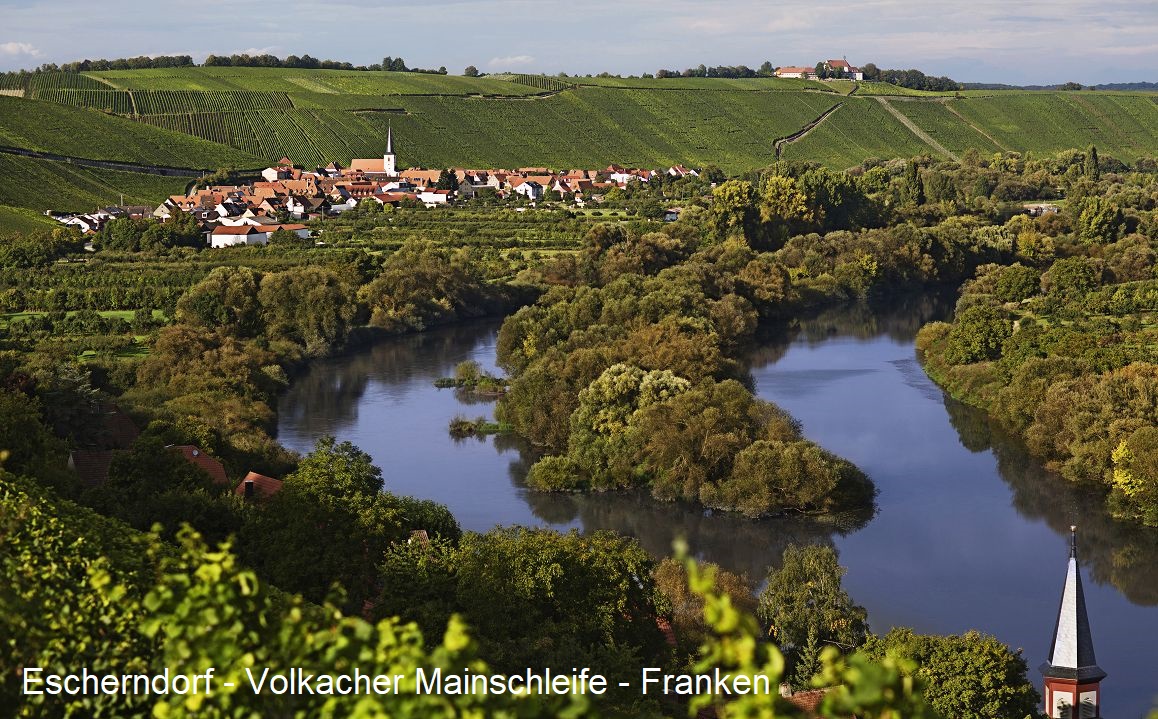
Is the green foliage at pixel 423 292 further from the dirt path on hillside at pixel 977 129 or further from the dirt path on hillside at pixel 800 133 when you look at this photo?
the dirt path on hillside at pixel 977 129

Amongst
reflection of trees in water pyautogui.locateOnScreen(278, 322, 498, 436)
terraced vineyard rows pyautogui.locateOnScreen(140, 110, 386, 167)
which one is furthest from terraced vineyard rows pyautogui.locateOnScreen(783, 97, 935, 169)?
reflection of trees in water pyautogui.locateOnScreen(278, 322, 498, 436)

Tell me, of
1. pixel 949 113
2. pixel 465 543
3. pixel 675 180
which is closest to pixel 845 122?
pixel 949 113

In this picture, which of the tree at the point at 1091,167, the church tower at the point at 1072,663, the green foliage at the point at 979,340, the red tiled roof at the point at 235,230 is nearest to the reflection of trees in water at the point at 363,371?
the green foliage at the point at 979,340

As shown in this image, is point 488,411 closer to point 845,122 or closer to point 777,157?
point 777,157

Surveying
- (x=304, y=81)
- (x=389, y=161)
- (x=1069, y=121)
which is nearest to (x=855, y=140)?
(x=1069, y=121)

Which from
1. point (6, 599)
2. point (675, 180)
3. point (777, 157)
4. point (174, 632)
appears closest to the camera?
point (174, 632)

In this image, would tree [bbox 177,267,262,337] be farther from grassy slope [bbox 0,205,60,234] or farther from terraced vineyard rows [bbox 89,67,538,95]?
terraced vineyard rows [bbox 89,67,538,95]
